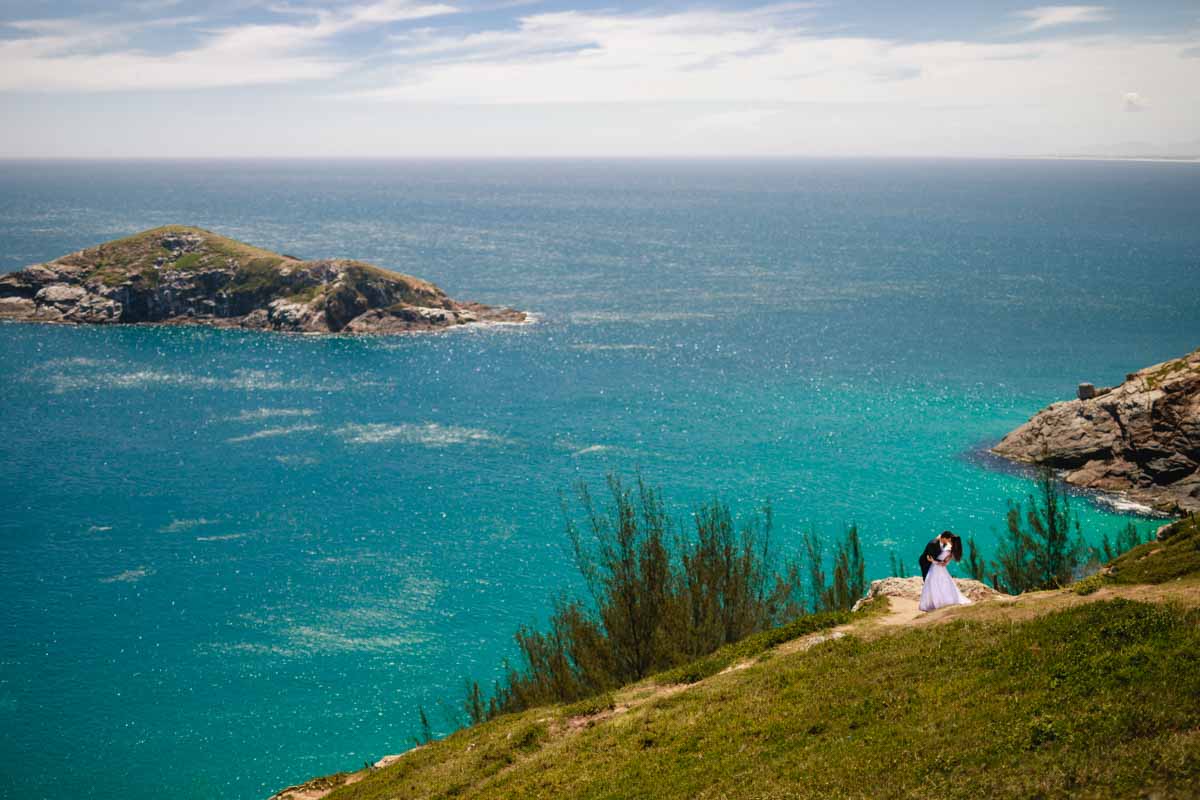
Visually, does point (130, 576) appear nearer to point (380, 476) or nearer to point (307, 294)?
A: point (380, 476)

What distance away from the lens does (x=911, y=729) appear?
2069 cm

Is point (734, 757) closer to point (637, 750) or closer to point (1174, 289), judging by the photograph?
point (637, 750)

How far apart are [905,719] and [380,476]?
7580 cm

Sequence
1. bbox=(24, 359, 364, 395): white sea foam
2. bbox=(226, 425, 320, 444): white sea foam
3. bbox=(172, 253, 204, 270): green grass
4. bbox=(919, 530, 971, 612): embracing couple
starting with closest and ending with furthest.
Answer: bbox=(919, 530, 971, 612): embracing couple < bbox=(226, 425, 320, 444): white sea foam < bbox=(24, 359, 364, 395): white sea foam < bbox=(172, 253, 204, 270): green grass

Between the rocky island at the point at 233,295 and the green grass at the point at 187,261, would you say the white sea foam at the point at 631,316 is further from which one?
the green grass at the point at 187,261

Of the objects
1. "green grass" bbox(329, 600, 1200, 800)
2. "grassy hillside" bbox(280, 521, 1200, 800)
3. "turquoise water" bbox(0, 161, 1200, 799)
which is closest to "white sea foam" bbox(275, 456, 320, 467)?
"turquoise water" bbox(0, 161, 1200, 799)

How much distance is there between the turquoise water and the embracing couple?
118ft

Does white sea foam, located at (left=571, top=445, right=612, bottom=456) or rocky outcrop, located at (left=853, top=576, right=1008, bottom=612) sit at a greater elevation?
rocky outcrop, located at (left=853, top=576, right=1008, bottom=612)

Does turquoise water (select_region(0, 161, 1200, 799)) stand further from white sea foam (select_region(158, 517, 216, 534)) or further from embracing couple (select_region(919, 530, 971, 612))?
embracing couple (select_region(919, 530, 971, 612))

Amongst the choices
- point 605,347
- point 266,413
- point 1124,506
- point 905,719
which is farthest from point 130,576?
point 1124,506

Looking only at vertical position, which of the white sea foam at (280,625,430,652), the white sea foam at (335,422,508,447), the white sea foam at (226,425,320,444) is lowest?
the white sea foam at (280,625,430,652)

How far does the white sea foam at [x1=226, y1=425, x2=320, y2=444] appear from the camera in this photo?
99450mm

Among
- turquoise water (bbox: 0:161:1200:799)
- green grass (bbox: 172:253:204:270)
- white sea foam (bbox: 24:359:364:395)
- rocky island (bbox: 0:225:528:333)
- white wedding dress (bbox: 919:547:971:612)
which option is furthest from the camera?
green grass (bbox: 172:253:204:270)

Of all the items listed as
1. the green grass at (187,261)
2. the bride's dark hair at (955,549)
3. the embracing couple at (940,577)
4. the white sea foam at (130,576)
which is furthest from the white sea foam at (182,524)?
the green grass at (187,261)
